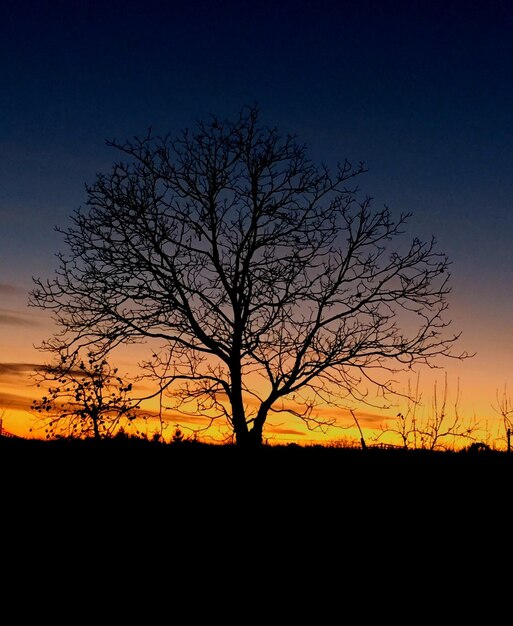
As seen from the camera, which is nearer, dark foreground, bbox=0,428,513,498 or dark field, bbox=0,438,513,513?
dark field, bbox=0,438,513,513

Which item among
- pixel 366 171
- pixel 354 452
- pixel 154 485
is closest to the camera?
pixel 154 485

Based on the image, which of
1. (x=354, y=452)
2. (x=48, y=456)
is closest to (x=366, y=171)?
(x=354, y=452)

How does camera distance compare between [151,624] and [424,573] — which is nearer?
[151,624]

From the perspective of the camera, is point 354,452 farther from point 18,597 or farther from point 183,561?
point 18,597

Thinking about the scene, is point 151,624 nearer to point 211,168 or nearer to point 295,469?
point 295,469

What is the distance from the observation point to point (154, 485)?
927cm

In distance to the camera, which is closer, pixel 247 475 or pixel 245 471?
pixel 247 475

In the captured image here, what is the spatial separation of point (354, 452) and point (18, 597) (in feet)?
27.1

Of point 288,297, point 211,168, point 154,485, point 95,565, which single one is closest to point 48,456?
point 154,485

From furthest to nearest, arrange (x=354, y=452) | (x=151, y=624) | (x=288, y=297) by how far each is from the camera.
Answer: (x=288, y=297) < (x=354, y=452) < (x=151, y=624)

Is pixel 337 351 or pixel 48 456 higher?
pixel 337 351

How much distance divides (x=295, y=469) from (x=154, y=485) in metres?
2.38

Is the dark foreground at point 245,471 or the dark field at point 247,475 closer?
the dark field at point 247,475

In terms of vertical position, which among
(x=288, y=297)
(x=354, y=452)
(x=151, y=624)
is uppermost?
(x=288, y=297)
